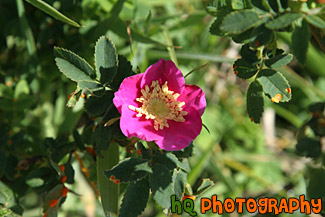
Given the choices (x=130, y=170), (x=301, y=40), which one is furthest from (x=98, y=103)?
(x=301, y=40)

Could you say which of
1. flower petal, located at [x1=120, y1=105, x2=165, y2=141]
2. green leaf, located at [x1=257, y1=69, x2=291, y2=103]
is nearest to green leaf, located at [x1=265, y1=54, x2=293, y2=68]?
green leaf, located at [x1=257, y1=69, x2=291, y2=103]

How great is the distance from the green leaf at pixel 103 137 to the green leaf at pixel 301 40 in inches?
19.7

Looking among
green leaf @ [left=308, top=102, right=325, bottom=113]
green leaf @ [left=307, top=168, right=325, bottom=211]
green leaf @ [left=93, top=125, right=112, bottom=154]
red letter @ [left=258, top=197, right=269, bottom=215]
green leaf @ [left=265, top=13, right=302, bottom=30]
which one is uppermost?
green leaf @ [left=265, top=13, right=302, bottom=30]

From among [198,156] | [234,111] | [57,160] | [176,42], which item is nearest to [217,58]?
[176,42]

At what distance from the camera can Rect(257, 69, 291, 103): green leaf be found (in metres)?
0.78

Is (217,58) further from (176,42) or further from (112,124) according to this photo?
(112,124)

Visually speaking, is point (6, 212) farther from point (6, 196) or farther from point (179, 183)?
point (179, 183)

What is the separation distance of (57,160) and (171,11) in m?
0.90

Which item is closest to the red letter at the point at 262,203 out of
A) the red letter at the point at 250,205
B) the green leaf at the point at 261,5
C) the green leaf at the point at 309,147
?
the red letter at the point at 250,205

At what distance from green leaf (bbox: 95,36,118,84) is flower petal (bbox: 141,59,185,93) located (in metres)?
0.08

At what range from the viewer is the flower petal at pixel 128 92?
0.76m

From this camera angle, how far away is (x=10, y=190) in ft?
3.20

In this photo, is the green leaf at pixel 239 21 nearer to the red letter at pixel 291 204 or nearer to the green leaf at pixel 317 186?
the green leaf at pixel 317 186

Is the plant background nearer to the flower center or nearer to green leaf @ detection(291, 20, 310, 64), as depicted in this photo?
the flower center
